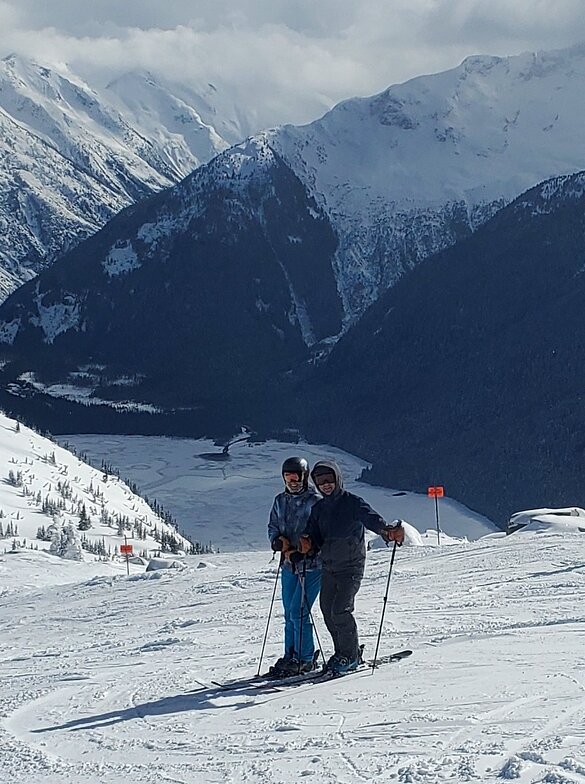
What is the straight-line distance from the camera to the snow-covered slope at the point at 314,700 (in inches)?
332

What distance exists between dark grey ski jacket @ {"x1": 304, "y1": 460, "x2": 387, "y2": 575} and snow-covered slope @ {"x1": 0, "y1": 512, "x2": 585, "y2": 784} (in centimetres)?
122

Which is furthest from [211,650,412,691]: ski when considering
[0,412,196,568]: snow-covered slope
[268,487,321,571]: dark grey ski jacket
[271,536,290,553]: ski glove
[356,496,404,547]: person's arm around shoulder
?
[0,412,196,568]: snow-covered slope

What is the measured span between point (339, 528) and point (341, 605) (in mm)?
811

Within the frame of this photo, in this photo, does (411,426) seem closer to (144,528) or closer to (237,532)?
(237,532)

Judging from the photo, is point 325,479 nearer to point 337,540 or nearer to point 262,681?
point 337,540

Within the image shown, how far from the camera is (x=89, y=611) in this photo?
20891 millimetres

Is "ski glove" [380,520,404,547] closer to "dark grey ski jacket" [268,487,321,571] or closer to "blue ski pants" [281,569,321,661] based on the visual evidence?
"dark grey ski jacket" [268,487,321,571]

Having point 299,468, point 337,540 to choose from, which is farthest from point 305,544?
point 299,468

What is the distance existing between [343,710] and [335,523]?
190cm

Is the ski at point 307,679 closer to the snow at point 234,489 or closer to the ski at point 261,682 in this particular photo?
the ski at point 261,682

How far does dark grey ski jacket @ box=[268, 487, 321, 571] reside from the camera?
11.4 m

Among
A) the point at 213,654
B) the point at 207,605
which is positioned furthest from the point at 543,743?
the point at 207,605

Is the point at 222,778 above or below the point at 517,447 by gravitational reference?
below

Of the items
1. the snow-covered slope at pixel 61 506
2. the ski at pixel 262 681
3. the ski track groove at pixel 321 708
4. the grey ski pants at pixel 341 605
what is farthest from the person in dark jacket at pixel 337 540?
the snow-covered slope at pixel 61 506
